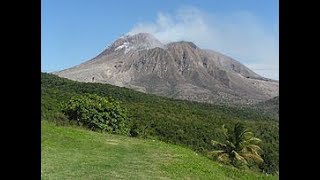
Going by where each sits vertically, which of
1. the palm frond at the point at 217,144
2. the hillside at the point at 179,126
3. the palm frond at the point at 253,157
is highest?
the hillside at the point at 179,126

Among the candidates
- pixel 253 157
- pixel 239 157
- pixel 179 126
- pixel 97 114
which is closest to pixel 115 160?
pixel 97 114

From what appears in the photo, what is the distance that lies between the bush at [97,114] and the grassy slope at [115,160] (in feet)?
30.8

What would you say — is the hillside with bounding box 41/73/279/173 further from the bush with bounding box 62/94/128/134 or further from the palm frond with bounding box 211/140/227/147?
the bush with bounding box 62/94/128/134

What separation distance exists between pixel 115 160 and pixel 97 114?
14.1 meters

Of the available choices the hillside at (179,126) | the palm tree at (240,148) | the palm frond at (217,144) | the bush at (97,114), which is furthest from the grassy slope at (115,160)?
the palm frond at (217,144)

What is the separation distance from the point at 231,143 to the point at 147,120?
7381mm

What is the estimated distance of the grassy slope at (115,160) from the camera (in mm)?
12586

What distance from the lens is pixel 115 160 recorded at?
1437 cm

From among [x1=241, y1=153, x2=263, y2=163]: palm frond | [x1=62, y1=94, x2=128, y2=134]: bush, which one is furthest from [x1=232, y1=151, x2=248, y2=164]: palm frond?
[x1=62, y1=94, x2=128, y2=134]: bush

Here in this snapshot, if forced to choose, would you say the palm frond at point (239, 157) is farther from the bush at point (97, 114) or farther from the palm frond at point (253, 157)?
the bush at point (97, 114)

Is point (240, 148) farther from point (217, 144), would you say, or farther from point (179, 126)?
point (179, 126)

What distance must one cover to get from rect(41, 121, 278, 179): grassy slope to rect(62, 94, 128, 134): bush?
9.40 metres
